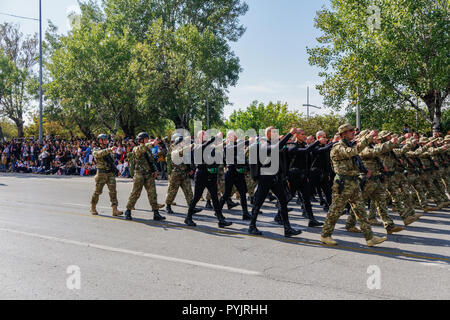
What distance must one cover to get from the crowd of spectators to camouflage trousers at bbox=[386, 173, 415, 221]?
1196 centimetres

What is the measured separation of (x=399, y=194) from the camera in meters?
8.84

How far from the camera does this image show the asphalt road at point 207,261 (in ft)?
15.2

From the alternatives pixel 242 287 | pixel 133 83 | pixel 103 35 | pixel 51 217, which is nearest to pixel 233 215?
pixel 51 217

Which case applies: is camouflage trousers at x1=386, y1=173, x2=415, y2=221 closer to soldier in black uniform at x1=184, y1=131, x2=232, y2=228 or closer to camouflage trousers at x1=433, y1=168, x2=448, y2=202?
camouflage trousers at x1=433, y1=168, x2=448, y2=202

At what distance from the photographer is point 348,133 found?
6691 mm

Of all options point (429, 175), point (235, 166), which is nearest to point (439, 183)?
point (429, 175)

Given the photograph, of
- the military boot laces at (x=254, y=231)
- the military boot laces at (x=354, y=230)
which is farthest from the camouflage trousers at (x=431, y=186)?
the military boot laces at (x=254, y=231)

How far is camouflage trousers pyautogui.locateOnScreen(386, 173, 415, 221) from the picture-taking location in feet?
27.4

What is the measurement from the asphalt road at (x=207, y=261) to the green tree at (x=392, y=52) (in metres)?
10.5

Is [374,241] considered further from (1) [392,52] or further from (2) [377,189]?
(1) [392,52]

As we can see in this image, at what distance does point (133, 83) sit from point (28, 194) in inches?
618

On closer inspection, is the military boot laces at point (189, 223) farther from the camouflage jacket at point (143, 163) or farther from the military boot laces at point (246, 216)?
the camouflage jacket at point (143, 163)

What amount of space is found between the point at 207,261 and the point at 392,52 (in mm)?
15434

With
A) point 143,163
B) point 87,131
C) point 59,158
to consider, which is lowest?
point 143,163
